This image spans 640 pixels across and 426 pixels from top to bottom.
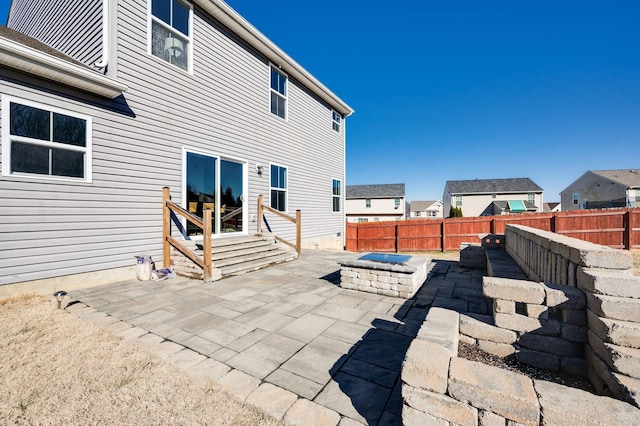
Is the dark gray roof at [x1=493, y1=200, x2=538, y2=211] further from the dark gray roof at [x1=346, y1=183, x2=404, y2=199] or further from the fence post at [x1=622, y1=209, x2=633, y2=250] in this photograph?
the fence post at [x1=622, y1=209, x2=633, y2=250]

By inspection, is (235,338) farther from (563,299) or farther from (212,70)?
(212,70)

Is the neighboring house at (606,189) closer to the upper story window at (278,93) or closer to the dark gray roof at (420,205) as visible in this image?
the dark gray roof at (420,205)

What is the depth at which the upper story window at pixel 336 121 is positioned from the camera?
12972 millimetres

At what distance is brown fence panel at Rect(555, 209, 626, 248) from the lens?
32.8ft

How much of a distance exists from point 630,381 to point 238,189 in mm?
7823

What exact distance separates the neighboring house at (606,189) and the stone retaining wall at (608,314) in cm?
3741

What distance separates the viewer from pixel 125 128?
544cm

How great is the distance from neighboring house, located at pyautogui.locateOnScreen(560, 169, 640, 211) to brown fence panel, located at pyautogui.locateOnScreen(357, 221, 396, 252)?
29974 millimetres

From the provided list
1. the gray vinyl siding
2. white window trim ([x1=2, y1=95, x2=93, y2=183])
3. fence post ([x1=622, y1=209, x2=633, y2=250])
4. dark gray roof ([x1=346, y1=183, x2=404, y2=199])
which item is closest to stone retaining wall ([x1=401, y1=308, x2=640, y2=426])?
white window trim ([x1=2, y1=95, x2=93, y2=183])

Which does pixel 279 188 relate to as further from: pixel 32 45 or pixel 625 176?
pixel 625 176

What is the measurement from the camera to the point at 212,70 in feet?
23.9

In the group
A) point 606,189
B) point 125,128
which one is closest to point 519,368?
point 125,128

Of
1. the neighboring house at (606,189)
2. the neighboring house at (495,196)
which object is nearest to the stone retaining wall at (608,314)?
the neighboring house at (495,196)

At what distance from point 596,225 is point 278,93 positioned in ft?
43.5
